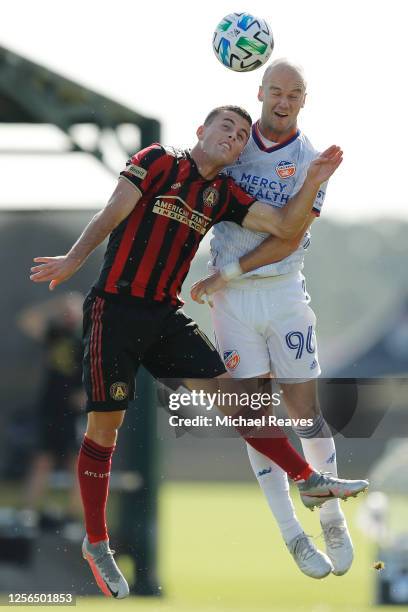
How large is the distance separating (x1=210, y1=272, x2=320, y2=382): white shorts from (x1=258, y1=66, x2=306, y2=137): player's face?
0.81 meters

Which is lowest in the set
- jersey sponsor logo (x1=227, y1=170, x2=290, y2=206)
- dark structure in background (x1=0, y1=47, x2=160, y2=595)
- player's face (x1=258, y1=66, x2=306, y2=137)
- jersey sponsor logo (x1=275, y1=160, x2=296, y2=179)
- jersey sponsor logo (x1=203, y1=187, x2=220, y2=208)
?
dark structure in background (x1=0, y1=47, x2=160, y2=595)

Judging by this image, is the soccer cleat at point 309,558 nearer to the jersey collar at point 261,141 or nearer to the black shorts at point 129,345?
the black shorts at point 129,345

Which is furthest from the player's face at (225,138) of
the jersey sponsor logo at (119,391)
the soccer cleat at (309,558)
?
the soccer cleat at (309,558)

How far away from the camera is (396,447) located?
10.3 meters

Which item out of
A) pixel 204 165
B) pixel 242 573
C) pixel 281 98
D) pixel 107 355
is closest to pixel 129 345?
pixel 107 355

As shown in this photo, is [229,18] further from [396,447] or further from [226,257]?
[396,447]

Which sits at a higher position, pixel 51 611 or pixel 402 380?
pixel 402 380

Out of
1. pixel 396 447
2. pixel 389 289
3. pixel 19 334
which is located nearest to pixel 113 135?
pixel 19 334

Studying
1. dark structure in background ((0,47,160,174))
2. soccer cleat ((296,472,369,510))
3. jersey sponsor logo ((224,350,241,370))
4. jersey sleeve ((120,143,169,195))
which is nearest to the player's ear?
jersey sleeve ((120,143,169,195))

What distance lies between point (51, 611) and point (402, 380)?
2621 mm

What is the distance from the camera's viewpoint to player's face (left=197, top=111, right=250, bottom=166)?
705 cm

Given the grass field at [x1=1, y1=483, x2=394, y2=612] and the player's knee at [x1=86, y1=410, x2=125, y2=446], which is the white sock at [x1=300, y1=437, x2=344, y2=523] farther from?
the player's knee at [x1=86, y1=410, x2=125, y2=446]

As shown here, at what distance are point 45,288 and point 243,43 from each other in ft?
18.2

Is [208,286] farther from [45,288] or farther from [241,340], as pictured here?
[45,288]
